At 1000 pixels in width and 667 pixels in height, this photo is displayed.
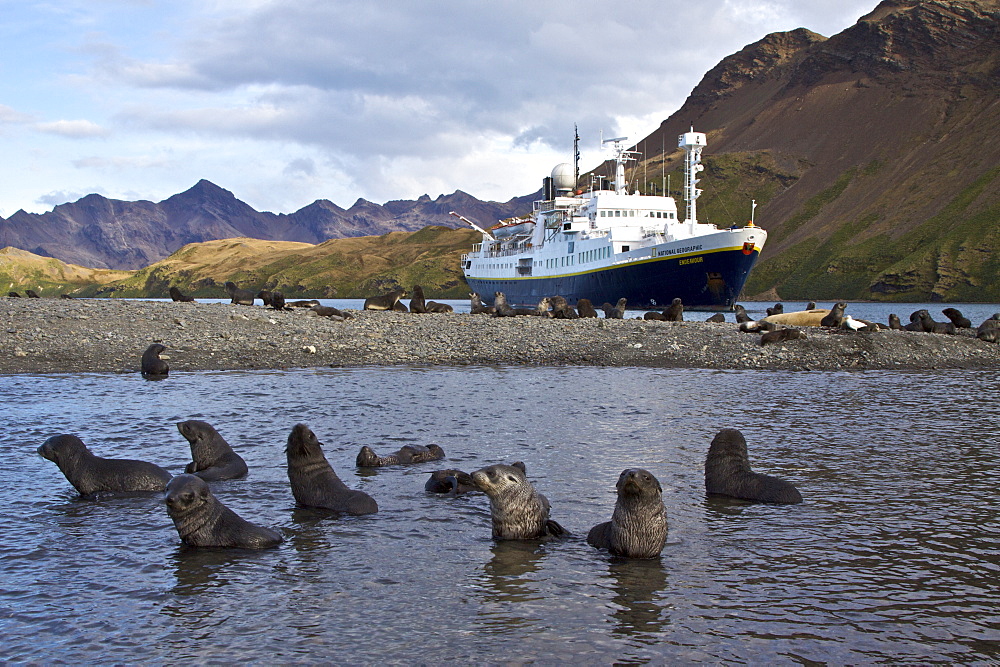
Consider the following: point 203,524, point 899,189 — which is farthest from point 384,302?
point 899,189

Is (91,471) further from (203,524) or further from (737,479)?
(737,479)

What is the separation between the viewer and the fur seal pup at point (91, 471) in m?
8.78

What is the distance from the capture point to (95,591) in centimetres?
604

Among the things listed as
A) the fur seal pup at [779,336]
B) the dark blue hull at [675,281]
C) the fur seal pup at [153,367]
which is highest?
the dark blue hull at [675,281]

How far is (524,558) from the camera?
692cm

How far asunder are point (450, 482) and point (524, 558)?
2.24 metres

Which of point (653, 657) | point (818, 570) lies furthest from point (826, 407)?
point (653, 657)

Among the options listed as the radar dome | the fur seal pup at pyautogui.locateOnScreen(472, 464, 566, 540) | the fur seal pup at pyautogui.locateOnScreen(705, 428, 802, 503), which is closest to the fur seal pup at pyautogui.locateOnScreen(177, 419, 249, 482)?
the fur seal pup at pyautogui.locateOnScreen(472, 464, 566, 540)

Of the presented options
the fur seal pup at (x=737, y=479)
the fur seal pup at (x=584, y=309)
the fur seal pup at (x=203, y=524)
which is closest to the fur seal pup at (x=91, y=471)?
the fur seal pup at (x=203, y=524)

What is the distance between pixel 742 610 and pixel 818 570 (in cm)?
121

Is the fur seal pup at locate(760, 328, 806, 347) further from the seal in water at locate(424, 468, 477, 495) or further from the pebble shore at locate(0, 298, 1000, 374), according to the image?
the seal in water at locate(424, 468, 477, 495)

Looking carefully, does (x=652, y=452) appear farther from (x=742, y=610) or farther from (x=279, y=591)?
(x=279, y=591)

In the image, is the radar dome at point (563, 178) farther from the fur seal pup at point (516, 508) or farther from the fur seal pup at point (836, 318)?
the fur seal pup at point (516, 508)

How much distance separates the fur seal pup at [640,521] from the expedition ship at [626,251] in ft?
170
